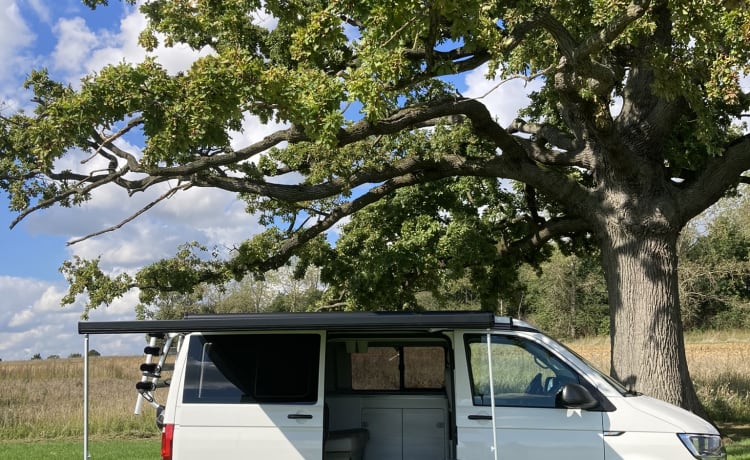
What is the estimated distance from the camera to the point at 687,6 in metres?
9.30

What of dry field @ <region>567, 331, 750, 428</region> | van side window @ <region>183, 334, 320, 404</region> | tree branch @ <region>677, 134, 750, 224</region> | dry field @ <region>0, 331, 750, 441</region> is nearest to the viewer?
van side window @ <region>183, 334, 320, 404</region>

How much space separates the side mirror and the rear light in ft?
11.4

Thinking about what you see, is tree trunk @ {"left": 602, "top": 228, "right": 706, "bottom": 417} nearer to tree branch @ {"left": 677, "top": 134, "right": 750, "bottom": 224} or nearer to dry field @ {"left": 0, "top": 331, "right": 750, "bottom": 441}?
tree branch @ {"left": 677, "top": 134, "right": 750, "bottom": 224}

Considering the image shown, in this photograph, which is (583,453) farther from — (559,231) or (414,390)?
(559,231)

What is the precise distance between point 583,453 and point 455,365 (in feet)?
4.36

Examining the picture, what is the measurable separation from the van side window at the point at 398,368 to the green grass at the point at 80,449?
23.9 feet

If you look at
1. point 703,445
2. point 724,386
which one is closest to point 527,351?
point 703,445

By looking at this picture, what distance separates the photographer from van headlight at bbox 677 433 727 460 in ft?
19.4

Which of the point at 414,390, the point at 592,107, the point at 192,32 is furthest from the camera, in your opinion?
the point at 192,32

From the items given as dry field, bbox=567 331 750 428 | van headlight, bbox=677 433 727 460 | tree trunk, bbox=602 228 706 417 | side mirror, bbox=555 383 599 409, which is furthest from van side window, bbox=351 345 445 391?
dry field, bbox=567 331 750 428

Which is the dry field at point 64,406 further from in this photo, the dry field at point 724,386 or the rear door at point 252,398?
the dry field at point 724,386

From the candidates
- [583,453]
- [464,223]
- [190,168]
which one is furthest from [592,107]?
[583,453]

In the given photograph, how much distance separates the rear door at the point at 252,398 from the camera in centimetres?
629

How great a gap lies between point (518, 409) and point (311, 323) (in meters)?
1.99
